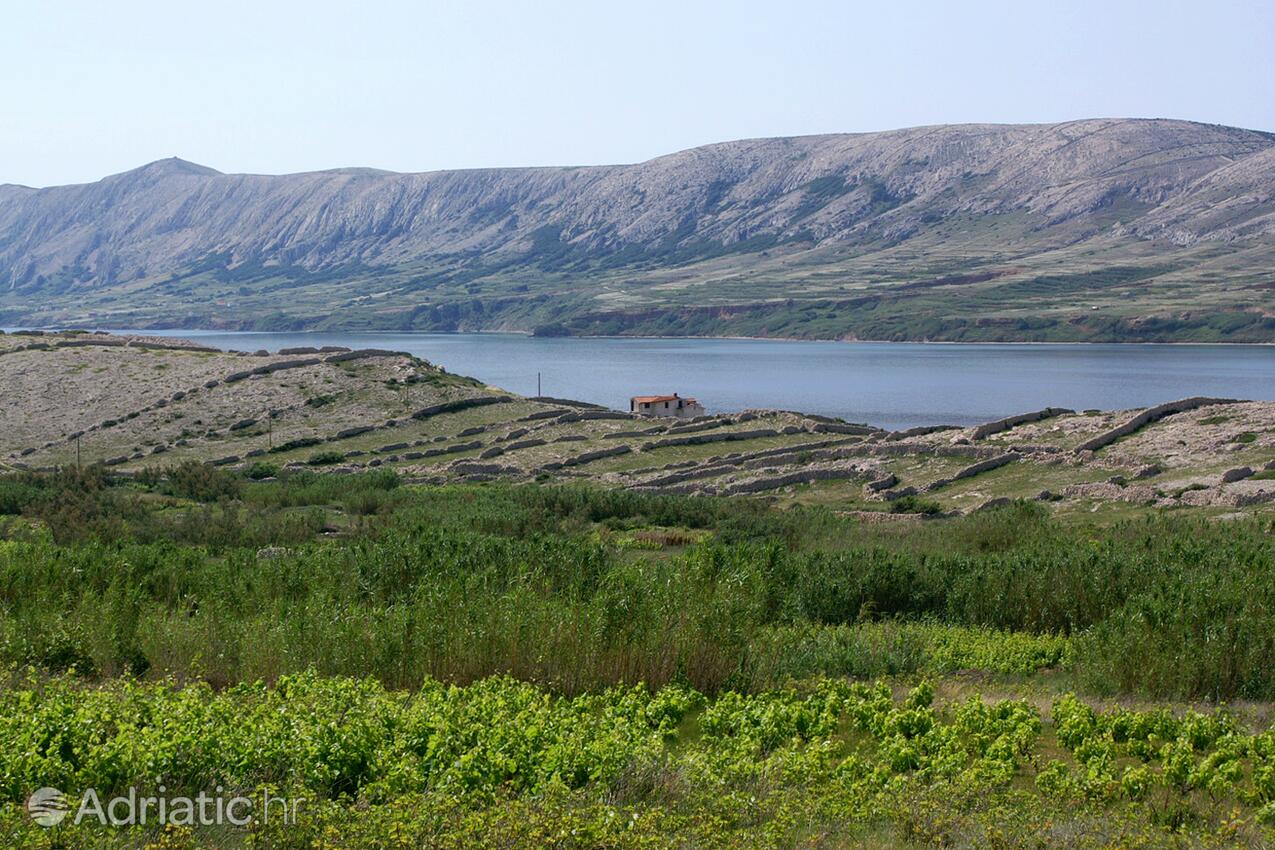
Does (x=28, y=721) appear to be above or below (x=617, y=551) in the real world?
above

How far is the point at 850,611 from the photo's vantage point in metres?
19.5

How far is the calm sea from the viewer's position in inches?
4070

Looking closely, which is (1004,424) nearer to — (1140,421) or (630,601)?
(1140,421)

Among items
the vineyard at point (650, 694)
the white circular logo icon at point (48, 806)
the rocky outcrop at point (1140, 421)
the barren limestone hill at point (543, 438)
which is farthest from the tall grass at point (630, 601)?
the rocky outcrop at point (1140, 421)

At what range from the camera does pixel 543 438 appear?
56.1 meters

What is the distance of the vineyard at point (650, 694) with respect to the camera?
27.6 ft

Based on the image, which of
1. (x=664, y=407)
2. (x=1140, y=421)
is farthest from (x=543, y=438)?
(x=1140, y=421)

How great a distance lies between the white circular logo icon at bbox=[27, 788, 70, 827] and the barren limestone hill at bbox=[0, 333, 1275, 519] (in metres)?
29.2

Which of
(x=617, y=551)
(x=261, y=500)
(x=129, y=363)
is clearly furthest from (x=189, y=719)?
(x=129, y=363)

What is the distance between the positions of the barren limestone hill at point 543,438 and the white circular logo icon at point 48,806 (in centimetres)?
2925

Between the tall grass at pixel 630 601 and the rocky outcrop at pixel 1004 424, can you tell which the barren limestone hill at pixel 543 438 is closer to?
the rocky outcrop at pixel 1004 424

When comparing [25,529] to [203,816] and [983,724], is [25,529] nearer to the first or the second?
[203,816]

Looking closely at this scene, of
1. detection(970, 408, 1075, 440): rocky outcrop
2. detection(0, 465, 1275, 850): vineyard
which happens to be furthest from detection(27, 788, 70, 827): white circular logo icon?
detection(970, 408, 1075, 440): rocky outcrop

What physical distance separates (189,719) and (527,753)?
2863mm
